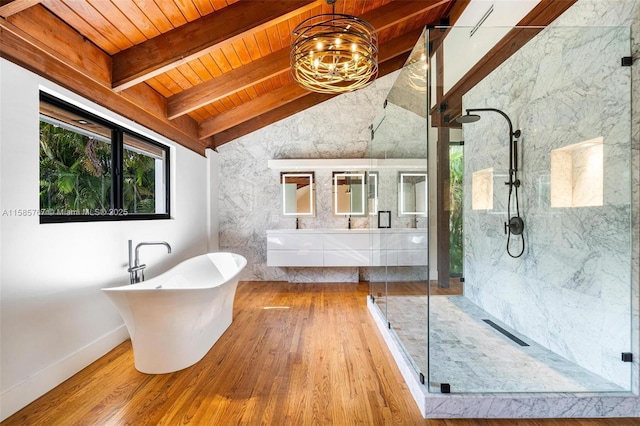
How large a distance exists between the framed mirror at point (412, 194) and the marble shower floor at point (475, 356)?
0.65 m

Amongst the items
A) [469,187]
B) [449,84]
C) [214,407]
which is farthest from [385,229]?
[214,407]

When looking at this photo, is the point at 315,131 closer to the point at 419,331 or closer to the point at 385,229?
the point at 385,229

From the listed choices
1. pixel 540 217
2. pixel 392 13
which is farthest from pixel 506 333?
pixel 392 13

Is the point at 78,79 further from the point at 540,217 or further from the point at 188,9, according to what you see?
the point at 540,217

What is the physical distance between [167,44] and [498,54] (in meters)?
2.75

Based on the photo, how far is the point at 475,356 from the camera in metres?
2.10

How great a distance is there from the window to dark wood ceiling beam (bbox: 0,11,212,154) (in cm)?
15

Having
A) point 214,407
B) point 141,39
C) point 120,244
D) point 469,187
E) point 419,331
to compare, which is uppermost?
point 141,39

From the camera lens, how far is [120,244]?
2.63 meters

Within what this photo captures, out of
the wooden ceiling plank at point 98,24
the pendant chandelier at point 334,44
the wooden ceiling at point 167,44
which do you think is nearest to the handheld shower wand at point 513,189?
the pendant chandelier at point 334,44

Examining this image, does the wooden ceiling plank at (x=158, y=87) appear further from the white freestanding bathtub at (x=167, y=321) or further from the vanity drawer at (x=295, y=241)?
the vanity drawer at (x=295, y=241)

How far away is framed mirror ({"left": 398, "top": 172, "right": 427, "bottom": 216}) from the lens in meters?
2.03

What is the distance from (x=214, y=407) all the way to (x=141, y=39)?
2.69 metres

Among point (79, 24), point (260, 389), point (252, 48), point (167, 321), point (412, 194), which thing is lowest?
point (260, 389)
